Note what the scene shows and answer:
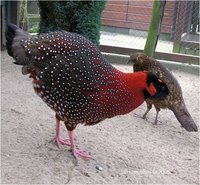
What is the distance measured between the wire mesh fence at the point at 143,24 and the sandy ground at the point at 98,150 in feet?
11.9

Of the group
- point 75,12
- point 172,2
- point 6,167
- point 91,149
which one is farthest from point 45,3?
point 172,2

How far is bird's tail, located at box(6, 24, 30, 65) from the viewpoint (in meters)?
3.16

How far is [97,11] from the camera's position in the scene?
6.37m

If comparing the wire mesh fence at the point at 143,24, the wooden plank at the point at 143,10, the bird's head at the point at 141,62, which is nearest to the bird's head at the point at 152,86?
the bird's head at the point at 141,62

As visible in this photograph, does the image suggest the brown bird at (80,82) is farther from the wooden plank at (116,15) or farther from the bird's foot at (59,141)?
the wooden plank at (116,15)

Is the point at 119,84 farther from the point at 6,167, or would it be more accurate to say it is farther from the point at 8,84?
the point at 8,84

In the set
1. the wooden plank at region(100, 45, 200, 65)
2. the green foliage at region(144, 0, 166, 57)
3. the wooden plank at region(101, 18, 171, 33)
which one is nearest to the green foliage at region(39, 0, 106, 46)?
the green foliage at region(144, 0, 166, 57)

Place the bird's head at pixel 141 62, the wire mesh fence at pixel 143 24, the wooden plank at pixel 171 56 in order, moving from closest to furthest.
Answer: the bird's head at pixel 141 62, the wooden plank at pixel 171 56, the wire mesh fence at pixel 143 24

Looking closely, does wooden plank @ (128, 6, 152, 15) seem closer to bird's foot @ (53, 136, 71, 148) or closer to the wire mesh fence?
the wire mesh fence

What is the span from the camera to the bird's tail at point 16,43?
A: 316 centimetres

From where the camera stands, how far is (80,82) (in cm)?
295

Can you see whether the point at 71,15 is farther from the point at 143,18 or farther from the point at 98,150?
the point at 143,18

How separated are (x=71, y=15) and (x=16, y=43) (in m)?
3.07

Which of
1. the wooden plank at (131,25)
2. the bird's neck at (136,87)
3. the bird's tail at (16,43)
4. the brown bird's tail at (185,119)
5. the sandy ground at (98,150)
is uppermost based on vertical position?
the bird's tail at (16,43)
